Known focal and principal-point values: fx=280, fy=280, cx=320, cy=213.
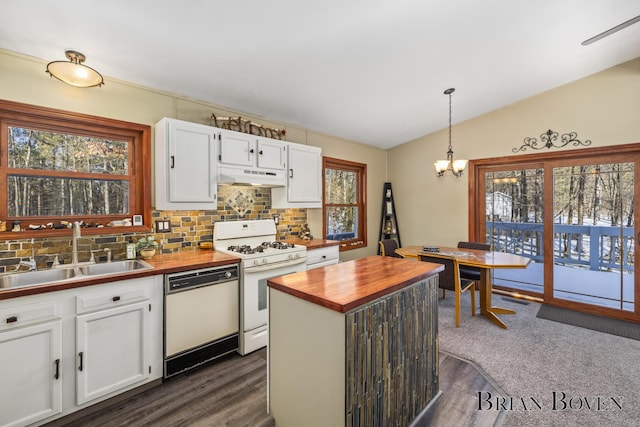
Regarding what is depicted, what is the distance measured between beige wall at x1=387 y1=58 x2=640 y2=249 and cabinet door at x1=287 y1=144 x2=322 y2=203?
218 centimetres

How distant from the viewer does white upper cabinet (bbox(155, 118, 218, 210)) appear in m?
2.55

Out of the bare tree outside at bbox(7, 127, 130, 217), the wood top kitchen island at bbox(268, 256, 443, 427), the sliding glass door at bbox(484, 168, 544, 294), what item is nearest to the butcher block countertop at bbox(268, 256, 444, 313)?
the wood top kitchen island at bbox(268, 256, 443, 427)

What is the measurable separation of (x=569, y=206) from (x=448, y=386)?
323 centimetres

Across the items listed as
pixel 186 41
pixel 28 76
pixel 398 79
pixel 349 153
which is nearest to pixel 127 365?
pixel 28 76

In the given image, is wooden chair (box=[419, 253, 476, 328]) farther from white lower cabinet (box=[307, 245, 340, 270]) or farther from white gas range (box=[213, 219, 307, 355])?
white gas range (box=[213, 219, 307, 355])

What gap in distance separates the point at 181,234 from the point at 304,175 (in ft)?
5.33

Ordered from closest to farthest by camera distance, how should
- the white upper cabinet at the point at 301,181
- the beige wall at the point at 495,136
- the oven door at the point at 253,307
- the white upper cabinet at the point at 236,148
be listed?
the oven door at the point at 253,307 < the white upper cabinet at the point at 236,148 < the beige wall at the point at 495,136 < the white upper cabinet at the point at 301,181

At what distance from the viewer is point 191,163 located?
267 cm

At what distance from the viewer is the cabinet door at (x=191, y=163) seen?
2.57m

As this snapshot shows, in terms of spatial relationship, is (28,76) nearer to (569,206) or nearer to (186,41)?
(186,41)

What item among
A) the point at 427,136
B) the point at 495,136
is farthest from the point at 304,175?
the point at 495,136

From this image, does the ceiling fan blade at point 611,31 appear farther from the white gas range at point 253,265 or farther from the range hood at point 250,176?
the white gas range at point 253,265

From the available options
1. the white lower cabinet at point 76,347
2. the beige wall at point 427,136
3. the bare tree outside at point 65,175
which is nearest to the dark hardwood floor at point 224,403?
the white lower cabinet at point 76,347

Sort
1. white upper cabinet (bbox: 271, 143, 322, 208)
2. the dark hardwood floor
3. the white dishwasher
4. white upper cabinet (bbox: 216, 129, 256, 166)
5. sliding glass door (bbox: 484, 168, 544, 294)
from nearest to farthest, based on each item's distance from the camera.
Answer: the dark hardwood floor → the white dishwasher → white upper cabinet (bbox: 216, 129, 256, 166) → white upper cabinet (bbox: 271, 143, 322, 208) → sliding glass door (bbox: 484, 168, 544, 294)
